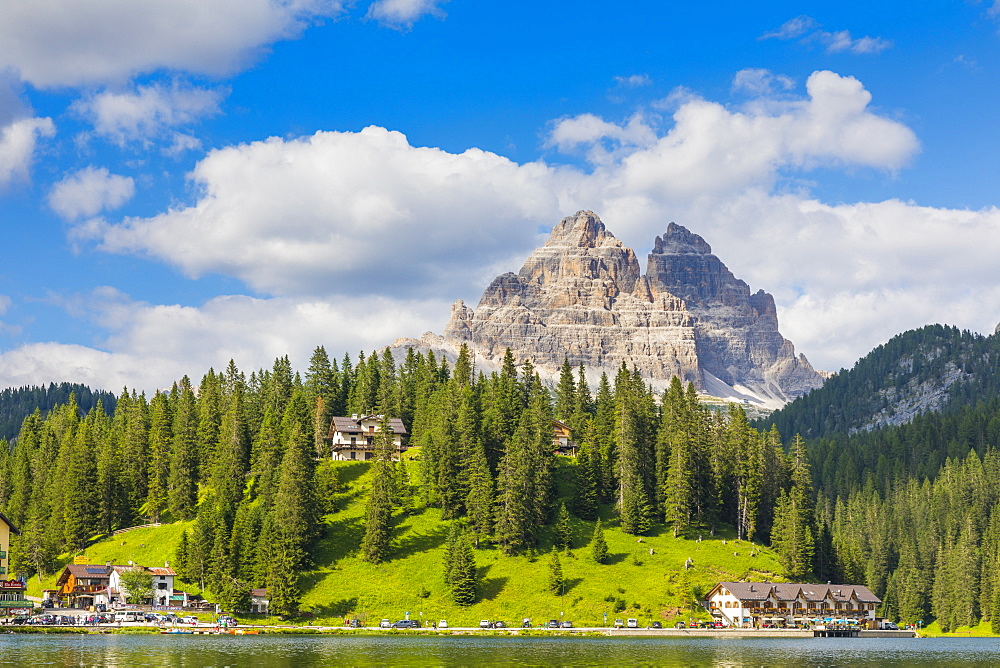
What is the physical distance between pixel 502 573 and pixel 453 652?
171 ft

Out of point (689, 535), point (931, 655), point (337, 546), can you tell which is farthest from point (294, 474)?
point (931, 655)

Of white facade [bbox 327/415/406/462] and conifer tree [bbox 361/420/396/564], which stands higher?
white facade [bbox 327/415/406/462]

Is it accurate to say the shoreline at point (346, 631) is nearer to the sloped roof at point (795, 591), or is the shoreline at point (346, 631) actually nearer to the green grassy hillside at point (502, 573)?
the green grassy hillside at point (502, 573)

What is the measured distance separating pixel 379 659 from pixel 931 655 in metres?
67.1

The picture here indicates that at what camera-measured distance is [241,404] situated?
627ft

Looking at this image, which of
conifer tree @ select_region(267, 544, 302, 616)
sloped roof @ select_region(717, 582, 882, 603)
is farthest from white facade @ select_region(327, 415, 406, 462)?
sloped roof @ select_region(717, 582, 882, 603)

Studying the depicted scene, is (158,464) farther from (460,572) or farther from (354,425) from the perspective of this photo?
(460,572)

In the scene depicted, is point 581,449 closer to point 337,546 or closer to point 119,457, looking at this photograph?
point 337,546

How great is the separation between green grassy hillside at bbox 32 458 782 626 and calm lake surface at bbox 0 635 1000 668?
14953 mm

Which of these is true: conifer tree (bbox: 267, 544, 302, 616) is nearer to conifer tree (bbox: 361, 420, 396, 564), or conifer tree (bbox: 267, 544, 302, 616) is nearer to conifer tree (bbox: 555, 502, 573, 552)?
conifer tree (bbox: 361, 420, 396, 564)

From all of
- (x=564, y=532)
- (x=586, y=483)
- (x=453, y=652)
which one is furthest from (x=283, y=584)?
(x=586, y=483)

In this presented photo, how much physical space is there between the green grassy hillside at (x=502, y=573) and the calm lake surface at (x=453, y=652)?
14953mm

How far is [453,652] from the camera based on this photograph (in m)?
103

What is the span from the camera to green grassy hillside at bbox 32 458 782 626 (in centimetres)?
14525
